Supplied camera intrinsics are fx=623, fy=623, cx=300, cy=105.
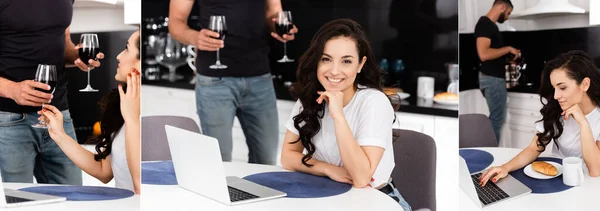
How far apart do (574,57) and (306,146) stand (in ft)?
3.31

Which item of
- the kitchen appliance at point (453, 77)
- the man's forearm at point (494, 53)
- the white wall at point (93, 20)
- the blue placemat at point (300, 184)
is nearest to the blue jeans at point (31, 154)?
the white wall at point (93, 20)

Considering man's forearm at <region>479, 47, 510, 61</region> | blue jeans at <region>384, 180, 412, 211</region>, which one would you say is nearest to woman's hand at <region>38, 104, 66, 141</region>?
blue jeans at <region>384, 180, 412, 211</region>

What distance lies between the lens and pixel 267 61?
8.10 feet

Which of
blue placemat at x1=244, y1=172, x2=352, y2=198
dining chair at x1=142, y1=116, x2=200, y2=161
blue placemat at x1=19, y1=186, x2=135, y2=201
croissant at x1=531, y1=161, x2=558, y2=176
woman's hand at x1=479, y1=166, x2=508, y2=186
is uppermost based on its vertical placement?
dining chair at x1=142, y1=116, x2=200, y2=161

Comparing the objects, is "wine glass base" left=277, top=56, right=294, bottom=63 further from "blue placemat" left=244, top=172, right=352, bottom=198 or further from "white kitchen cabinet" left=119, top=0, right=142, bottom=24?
"white kitchen cabinet" left=119, top=0, right=142, bottom=24

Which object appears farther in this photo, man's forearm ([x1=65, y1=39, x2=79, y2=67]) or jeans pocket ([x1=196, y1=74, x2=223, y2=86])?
jeans pocket ([x1=196, y1=74, x2=223, y2=86])

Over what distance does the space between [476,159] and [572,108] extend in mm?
375

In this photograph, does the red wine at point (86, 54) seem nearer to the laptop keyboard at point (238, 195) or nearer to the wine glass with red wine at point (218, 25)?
the wine glass with red wine at point (218, 25)

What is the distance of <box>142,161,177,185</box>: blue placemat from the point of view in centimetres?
235

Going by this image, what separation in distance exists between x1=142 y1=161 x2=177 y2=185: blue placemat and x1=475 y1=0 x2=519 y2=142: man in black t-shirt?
120 centimetres

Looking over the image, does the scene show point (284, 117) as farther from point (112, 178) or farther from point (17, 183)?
point (17, 183)

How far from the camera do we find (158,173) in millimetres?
2422

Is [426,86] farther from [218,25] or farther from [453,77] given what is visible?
[218,25]

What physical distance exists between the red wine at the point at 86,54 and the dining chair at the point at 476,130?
1.38 meters
